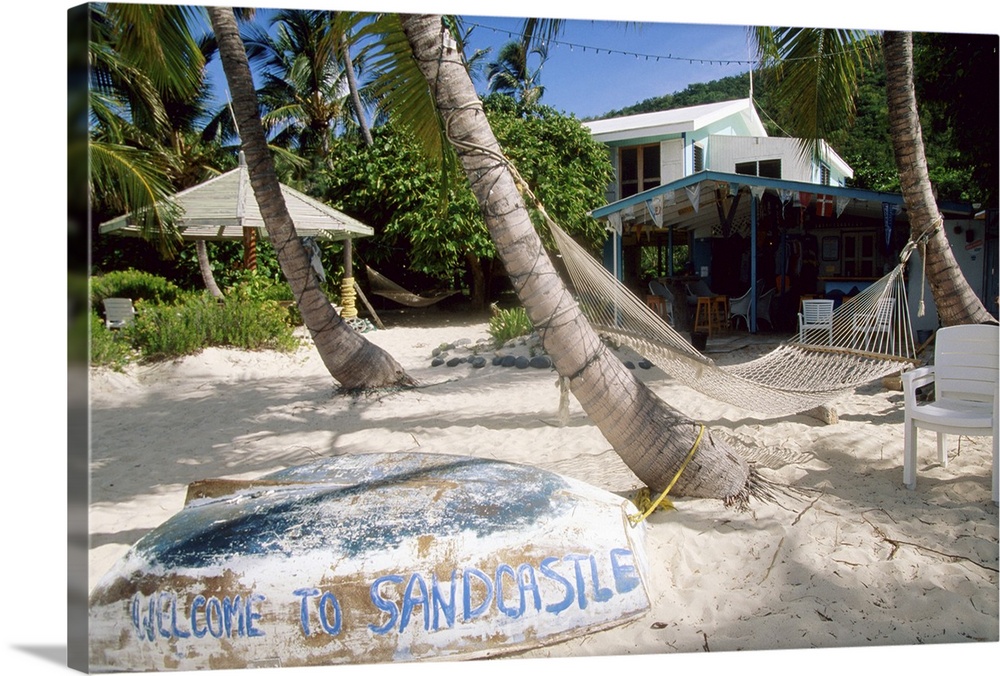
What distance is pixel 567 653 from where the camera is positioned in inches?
89.2

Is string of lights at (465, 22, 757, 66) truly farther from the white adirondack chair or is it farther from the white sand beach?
the white sand beach

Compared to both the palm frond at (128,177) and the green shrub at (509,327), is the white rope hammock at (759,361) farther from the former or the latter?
the palm frond at (128,177)

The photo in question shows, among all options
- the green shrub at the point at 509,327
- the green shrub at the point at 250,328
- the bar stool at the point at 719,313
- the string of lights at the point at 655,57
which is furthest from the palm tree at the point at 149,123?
the bar stool at the point at 719,313

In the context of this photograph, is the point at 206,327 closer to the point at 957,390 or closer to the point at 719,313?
the point at 719,313

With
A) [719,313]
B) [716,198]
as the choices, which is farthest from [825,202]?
[719,313]

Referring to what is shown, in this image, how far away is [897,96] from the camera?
13.8ft

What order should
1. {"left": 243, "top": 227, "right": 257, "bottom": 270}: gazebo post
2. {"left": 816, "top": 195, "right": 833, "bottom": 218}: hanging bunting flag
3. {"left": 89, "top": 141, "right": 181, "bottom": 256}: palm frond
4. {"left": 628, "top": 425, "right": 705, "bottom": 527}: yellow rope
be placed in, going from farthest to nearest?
1. {"left": 243, "top": 227, "right": 257, "bottom": 270}: gazebo post
2. {"left": 816, "top": 195, "right": 833, "bottom": 218}: hanging bunting flag
3. {"left": 89, "top": 141, "right": 181, "bottom": 256}: palm frond
4. {"left": 628, "top": 425, "right": 705, "bottom": 527}: yellow rope

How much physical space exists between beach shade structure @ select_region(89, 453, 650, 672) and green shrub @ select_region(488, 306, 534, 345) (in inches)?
198

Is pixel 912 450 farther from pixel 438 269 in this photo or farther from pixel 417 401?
pixel 438 269

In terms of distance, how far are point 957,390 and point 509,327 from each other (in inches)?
180

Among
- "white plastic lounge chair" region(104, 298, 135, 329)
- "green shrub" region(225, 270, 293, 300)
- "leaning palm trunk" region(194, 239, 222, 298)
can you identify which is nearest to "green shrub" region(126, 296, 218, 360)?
"white plastic lounge chair" region(104, 298, 135, 329)

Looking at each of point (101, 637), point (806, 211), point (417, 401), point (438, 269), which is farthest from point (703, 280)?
point (101, 637)

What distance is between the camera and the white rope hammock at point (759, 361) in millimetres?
3240

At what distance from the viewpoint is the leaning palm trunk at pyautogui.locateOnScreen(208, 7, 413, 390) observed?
16.1 ft
